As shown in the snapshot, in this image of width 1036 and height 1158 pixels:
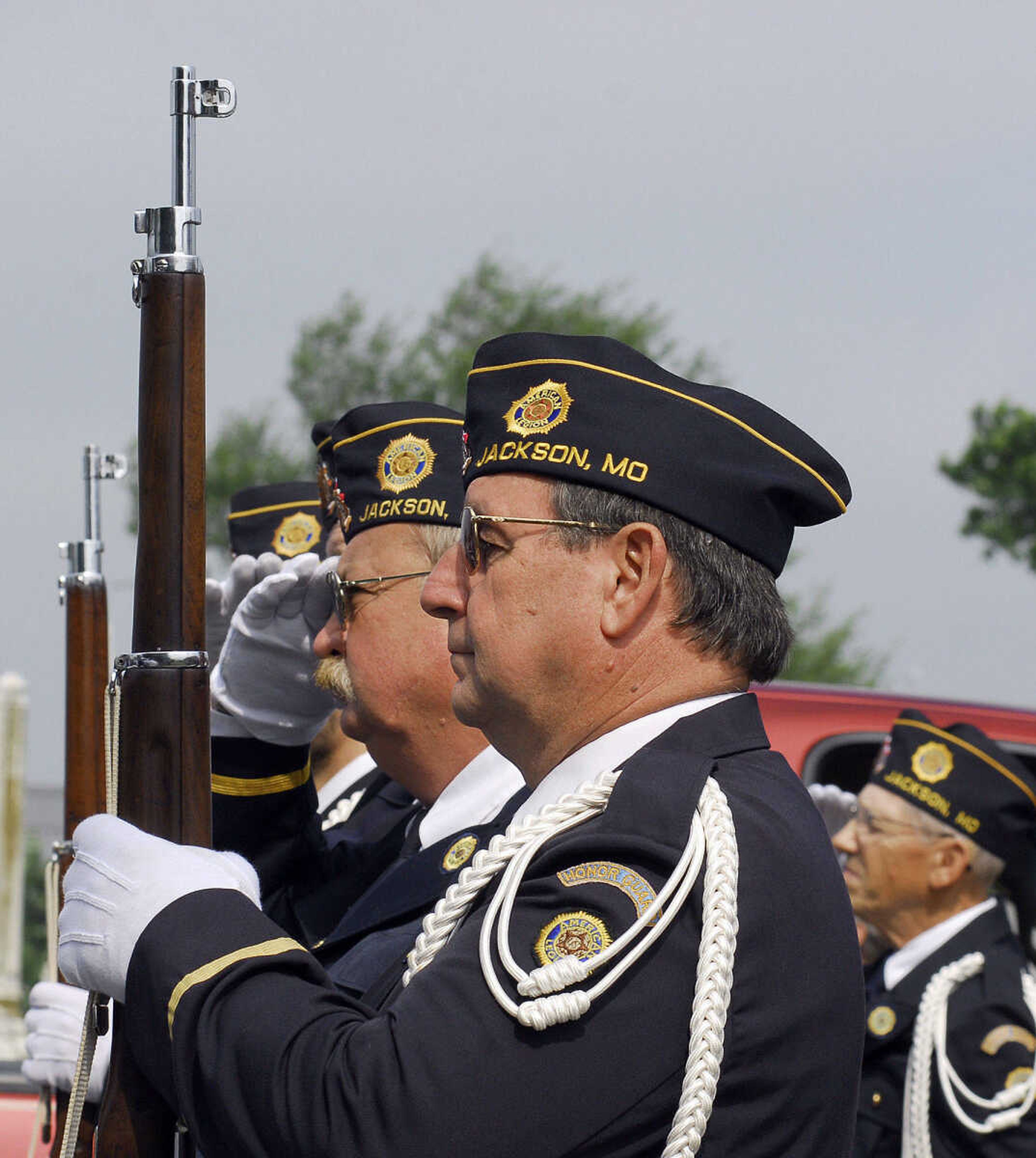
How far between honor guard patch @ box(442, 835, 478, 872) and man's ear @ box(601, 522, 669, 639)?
2.24 ft

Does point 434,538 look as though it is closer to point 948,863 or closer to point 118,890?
point 118,890

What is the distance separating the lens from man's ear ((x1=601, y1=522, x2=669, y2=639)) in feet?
6.97

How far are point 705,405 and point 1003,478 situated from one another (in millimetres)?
18363

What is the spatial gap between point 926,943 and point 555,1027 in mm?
3704

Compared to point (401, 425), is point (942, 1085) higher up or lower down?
lower down

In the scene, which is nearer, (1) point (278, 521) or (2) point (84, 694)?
(2) point (84, 694)

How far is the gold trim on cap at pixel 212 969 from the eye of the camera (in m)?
1.87

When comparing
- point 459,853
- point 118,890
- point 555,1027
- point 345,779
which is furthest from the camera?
point 345,779

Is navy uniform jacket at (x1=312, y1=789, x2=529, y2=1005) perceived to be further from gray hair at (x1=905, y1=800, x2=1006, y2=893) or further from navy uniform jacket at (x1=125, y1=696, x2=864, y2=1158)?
gray hair at (x1=905, y1=800, x2=1006, y2=893)

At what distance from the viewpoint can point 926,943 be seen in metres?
5.19

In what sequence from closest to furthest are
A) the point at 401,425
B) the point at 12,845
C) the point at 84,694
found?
the point at 401,425
the point at 84,694
the point at 12,845

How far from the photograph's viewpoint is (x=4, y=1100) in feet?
15.5

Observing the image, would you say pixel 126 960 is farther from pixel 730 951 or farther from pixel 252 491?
pixel 252 491

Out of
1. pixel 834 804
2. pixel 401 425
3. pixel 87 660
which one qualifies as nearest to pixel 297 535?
pixel 87 660
